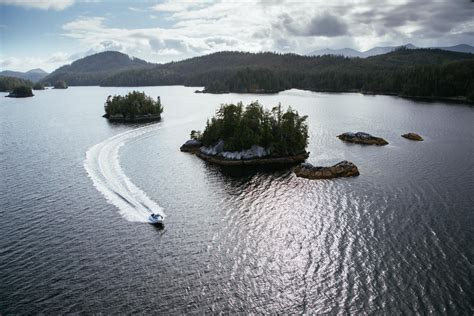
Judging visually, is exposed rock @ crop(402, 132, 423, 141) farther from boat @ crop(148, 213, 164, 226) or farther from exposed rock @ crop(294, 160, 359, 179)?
boat @ crop(148, 213, 164, 226)

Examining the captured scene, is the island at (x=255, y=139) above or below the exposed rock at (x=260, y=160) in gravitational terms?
above

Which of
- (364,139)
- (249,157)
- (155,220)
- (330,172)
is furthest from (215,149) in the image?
(364,139)

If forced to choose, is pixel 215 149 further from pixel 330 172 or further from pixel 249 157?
pixel 330 172

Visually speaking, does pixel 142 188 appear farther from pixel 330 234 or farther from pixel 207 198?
pixel 330 234

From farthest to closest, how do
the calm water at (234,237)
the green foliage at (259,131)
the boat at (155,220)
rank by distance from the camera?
the green foliage at (259,131), the boat at (155,220), the calm water at (234,237)

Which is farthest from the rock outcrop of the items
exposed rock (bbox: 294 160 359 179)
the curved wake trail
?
the curved wake trail

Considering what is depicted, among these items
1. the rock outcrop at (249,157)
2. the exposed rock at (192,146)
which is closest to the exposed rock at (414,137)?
the rock outcrop at (249,157)

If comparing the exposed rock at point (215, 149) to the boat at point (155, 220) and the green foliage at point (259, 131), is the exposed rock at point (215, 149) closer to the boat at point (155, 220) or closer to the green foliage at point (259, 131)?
the green foliage at point (259, 131)
